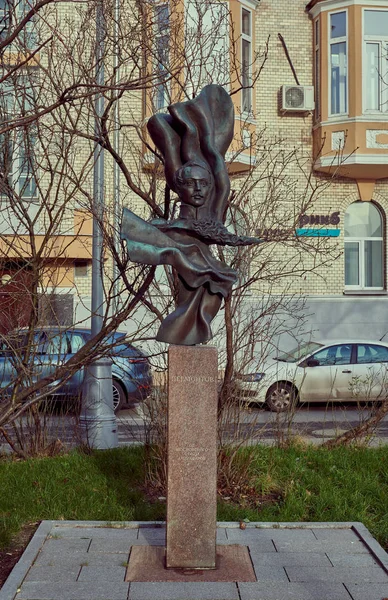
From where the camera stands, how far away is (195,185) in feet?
19.0

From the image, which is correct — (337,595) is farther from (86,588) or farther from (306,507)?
(306,507)

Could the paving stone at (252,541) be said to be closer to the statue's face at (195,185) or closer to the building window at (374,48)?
the statue's face at (195,185)

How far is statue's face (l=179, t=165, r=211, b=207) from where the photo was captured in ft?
19.0

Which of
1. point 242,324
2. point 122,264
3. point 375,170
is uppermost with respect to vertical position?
point 375,170

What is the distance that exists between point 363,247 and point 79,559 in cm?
1682

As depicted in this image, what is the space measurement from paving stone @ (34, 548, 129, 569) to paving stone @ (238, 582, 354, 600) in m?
1.03

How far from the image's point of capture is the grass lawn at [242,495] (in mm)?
7133

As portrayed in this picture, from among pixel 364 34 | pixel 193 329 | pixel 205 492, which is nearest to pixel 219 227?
pixel 193 329

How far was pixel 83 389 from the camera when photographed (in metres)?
10.0

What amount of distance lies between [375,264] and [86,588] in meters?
17.5

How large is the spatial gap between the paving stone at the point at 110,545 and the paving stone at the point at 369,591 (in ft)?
5.66

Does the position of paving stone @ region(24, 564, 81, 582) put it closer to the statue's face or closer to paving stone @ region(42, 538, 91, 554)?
paving stone @ region(42, 538, 91, 554)

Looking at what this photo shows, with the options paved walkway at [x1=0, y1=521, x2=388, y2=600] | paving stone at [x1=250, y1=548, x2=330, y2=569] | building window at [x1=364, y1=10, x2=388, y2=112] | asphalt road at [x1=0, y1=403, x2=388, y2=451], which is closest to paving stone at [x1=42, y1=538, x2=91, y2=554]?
paved walkway at [x1=0, y1=521, x2=388, y2=600]

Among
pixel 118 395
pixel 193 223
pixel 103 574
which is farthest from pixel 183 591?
pixel 118 395
